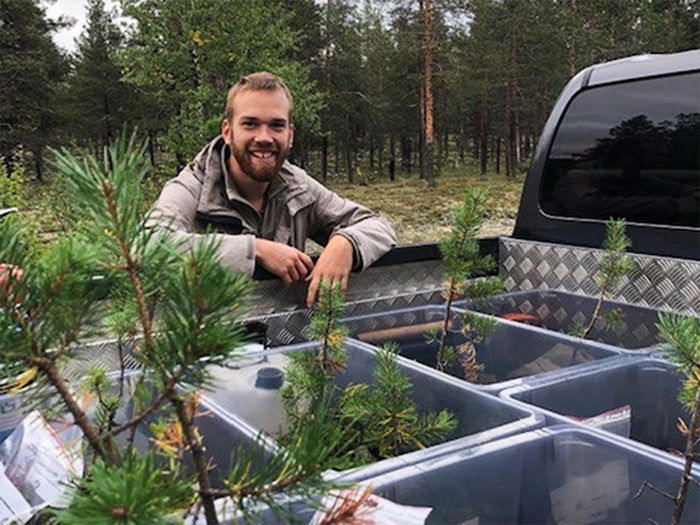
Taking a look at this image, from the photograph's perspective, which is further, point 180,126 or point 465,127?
point 465,127

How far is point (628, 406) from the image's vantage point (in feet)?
6.66

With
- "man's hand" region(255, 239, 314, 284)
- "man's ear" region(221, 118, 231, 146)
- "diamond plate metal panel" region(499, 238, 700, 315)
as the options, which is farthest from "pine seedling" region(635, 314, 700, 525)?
"man's ear" region(221, 118, 231, 146)

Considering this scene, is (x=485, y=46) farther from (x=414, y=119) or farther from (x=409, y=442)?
(x=409, y=442)

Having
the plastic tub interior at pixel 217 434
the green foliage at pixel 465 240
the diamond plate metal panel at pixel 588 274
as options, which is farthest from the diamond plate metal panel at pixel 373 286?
the plastic tub interior at pixel 217 434

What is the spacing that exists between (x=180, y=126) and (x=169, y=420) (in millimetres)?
24921

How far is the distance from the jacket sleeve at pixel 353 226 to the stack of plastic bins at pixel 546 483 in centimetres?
149

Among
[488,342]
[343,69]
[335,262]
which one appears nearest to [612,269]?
[488,342]

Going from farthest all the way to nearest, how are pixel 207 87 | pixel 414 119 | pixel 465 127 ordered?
pixel 465 127 → pixel 414 119 → pixel 207 87

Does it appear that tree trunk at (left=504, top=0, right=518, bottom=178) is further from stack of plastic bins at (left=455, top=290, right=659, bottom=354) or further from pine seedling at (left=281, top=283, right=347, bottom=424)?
pine seedling at (left=281, top=283, right=347, bottom=424)

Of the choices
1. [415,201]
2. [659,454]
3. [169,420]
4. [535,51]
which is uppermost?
[535,51]

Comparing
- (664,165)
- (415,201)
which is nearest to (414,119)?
(415,201)

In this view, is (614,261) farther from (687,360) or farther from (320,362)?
(687,360)

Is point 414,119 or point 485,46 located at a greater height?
point 485,46

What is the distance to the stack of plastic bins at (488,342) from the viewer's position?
2506 mm
